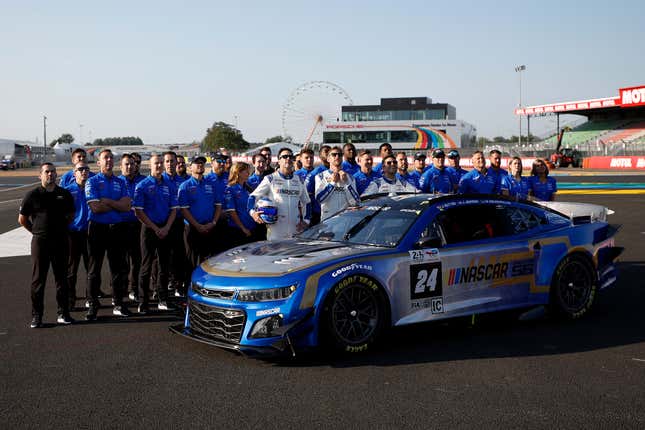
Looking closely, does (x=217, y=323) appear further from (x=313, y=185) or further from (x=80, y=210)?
(x=313, y=185)

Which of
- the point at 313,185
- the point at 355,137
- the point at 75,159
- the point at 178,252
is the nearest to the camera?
the point at 178,252

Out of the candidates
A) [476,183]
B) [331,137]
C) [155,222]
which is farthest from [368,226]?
[331,137]

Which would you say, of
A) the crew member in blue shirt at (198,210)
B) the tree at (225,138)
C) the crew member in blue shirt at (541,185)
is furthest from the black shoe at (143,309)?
the tree at (225,138)

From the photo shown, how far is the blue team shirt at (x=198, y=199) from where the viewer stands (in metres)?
7.81

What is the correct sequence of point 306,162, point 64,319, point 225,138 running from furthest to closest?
point 225,138
point 306,162
point 64,319

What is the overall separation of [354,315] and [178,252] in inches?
122

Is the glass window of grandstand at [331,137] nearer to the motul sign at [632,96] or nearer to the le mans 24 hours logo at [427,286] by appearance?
the motul sign at [632,96]

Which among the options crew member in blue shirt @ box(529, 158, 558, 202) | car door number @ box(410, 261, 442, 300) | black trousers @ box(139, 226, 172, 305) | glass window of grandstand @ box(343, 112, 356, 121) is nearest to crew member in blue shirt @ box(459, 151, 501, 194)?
crew member in blue shirt @ box(529, 158, 558, 202)

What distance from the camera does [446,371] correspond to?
508cm

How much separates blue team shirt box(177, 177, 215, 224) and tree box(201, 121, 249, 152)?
378 feet

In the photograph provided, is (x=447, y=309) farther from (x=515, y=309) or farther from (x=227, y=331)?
(x=227, y=331)

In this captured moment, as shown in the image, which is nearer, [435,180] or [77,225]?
[77,225]

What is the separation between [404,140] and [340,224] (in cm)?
9286

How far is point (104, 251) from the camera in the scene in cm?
726
